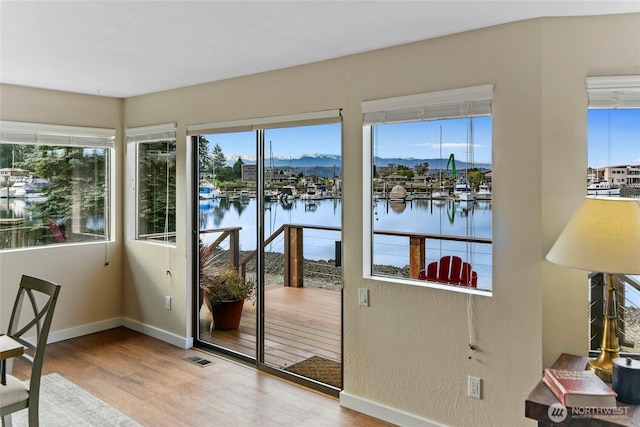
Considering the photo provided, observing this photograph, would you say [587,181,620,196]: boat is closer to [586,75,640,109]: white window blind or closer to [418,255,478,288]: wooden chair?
[586,75,640,109]: white window blind

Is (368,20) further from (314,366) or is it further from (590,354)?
(314,366)

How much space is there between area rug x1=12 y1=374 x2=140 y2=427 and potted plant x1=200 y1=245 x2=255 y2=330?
4.20 feet

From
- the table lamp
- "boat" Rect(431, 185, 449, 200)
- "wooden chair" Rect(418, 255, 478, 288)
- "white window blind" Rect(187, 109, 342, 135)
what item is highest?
"white window blind" Rect(187, 109, 342, 135)

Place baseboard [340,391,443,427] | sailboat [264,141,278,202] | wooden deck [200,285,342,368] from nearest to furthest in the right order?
baseboard [340,391,443,427] < wooden deck [200,285,342,368] < sailboat [264,141,278,202]

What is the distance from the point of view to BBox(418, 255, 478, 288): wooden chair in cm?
295

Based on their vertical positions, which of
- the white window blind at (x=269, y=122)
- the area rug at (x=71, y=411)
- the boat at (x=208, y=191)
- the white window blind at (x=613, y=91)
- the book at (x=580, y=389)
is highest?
the white window blind at (x=269, y=122)

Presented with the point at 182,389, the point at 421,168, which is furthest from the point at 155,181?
the point at 421,168

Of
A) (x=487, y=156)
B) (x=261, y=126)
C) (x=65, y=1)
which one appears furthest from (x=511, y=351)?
(x=65, y=1)

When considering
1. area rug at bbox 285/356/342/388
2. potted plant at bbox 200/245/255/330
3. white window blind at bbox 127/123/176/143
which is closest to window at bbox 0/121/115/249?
white window blind at bbox 127/123/176/143

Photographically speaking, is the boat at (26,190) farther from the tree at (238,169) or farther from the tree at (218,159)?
the tree at (238,169)

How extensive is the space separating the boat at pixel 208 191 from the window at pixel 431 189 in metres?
1.72

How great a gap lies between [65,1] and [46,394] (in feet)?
9.03

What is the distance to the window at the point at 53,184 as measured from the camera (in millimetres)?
4469

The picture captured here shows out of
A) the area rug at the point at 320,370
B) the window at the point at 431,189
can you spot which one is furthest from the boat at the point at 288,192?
the area rug at the point at 320,370
